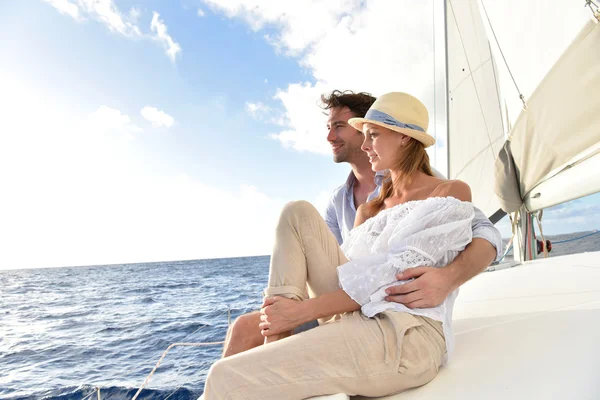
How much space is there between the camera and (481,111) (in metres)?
4.04

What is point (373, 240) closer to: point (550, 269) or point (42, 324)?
point (550, 269)

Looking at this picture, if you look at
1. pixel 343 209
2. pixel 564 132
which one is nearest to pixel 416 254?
pixel 343 209

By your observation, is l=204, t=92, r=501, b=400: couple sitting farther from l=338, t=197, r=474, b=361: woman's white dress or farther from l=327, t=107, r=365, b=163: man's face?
l=327, t=107, r=365, b=163: man's face

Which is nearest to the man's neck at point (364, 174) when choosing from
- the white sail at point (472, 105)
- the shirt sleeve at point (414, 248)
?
the shirt sleeve at point (414, 248)

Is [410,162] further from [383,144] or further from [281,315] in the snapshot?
[281,315]

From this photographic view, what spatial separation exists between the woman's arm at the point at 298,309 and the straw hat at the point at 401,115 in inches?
23.9

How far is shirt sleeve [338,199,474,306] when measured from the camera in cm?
112

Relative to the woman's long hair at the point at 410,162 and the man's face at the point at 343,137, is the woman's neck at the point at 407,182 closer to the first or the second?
the woman's long hair at the point at 410,162

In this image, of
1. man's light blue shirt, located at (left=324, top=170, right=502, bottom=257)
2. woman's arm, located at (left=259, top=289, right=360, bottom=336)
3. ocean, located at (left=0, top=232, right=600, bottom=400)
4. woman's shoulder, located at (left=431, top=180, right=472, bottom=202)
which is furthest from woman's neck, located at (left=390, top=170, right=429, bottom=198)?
ocean, located at (left=0, top=232, right=600, bottom=400)

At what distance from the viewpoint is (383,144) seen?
143 centimetres

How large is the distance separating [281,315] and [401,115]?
2.56ft

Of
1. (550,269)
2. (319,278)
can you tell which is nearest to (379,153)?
(319,278)

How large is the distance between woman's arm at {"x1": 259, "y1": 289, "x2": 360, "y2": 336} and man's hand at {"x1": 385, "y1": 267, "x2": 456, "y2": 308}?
13 cm

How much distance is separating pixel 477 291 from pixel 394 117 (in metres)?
1.24
